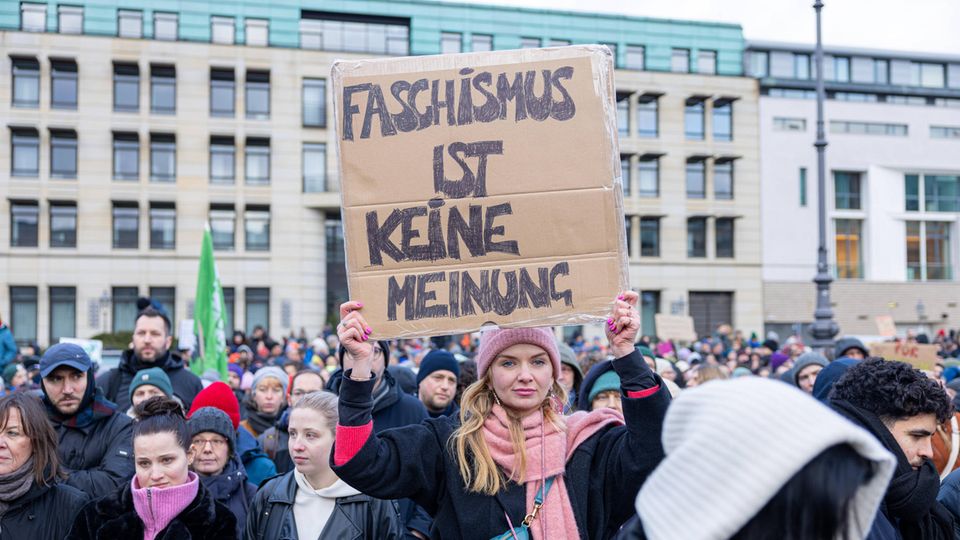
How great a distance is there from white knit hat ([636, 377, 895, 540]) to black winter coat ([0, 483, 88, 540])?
3.27 m

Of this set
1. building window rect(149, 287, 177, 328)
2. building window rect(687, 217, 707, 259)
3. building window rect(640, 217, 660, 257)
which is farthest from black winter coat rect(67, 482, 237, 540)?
building window rect(687, 217, 707, 259)

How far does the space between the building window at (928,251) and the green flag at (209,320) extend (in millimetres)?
42435

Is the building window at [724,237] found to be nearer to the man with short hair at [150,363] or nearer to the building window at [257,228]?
the building window at [257,228]

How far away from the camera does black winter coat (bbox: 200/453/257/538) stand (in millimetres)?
4352

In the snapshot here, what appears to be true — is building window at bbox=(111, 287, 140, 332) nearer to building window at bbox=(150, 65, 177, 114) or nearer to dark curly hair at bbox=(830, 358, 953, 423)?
building window at bbox=(150, 65, 177, 114)

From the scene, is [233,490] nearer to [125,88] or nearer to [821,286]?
[821,286]

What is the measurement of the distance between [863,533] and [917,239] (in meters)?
48.7

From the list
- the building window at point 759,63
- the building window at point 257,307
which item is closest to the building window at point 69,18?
the building window at point 257,307

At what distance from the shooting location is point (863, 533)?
1.36 m

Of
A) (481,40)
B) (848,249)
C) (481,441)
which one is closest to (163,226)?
(481,40)

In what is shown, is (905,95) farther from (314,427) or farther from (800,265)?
(314,427)

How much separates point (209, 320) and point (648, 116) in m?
33.3

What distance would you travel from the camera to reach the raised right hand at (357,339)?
2.63m

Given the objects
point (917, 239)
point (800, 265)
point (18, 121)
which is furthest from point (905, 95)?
point (18, 121)
